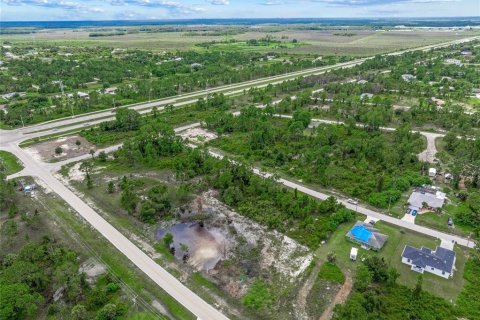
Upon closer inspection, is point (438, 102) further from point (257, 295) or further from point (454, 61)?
point (257, 295)

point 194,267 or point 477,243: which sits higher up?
point 477,243

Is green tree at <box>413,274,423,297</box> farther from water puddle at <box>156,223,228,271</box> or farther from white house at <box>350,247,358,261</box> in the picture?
water puddle at <box>156,223,228,271</box>

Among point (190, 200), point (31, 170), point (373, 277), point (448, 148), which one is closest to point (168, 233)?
point (190, 200)

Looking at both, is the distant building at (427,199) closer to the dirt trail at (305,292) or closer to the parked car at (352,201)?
the parked car at (352,201)

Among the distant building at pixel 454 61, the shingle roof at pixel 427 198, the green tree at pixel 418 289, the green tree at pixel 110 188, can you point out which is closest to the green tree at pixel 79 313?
the green tree at pixel 110 188

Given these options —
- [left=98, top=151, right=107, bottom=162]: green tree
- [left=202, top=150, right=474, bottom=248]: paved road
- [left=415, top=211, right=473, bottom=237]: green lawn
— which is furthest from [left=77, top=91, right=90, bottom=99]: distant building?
[left=415, top=211, right=473, bottom=237]: green lawn

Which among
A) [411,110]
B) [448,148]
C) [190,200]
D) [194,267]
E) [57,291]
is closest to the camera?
[57,291]

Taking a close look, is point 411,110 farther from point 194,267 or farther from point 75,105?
point 75,105
